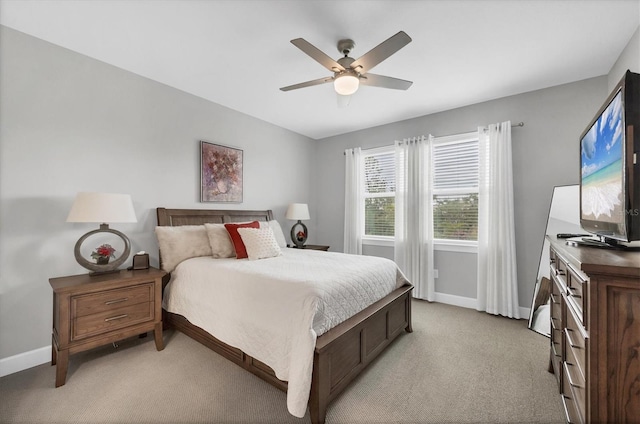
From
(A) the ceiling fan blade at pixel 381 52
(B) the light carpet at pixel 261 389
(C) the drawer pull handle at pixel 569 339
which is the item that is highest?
(A) the ceiling fan blade at pixel 381 52

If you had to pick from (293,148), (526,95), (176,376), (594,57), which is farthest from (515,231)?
(176,376)

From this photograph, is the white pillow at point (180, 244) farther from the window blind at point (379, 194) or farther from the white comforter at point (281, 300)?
the window blind at point (379, 194)

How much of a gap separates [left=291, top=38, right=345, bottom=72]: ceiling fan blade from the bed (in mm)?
1829

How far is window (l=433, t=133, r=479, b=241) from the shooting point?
12.1ft

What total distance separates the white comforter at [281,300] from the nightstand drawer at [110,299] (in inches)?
12.6

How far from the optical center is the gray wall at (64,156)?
85.9 inches

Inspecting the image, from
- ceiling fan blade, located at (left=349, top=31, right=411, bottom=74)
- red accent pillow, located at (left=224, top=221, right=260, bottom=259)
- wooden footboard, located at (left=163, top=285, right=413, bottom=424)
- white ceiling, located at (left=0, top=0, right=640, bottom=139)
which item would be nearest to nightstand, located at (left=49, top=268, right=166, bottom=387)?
wooden footboard, located at (left=163, top=285, right=413, bottom=424)

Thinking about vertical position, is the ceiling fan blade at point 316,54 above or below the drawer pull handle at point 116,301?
above

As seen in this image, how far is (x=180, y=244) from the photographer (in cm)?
291

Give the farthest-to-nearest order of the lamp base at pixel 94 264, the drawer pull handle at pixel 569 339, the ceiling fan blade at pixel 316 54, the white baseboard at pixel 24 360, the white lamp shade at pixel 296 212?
the white lamp shade at pixel 296 212, the lamp base at pixel 94 264, the white baseboard at pixel 24 360, the ceiling fan blade at pixel 316 54, the drawer pull handle at pixel 569 339

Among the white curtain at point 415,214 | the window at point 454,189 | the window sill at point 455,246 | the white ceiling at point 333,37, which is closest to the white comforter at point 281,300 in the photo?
the white curtain at point 415,214

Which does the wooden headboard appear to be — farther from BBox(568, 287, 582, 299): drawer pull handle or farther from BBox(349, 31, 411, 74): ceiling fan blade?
BBox(568, 287, 582, 299): drawer pull handle

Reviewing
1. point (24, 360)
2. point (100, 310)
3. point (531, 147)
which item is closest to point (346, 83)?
point (531, 147)

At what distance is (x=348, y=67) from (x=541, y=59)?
1.91 metres
